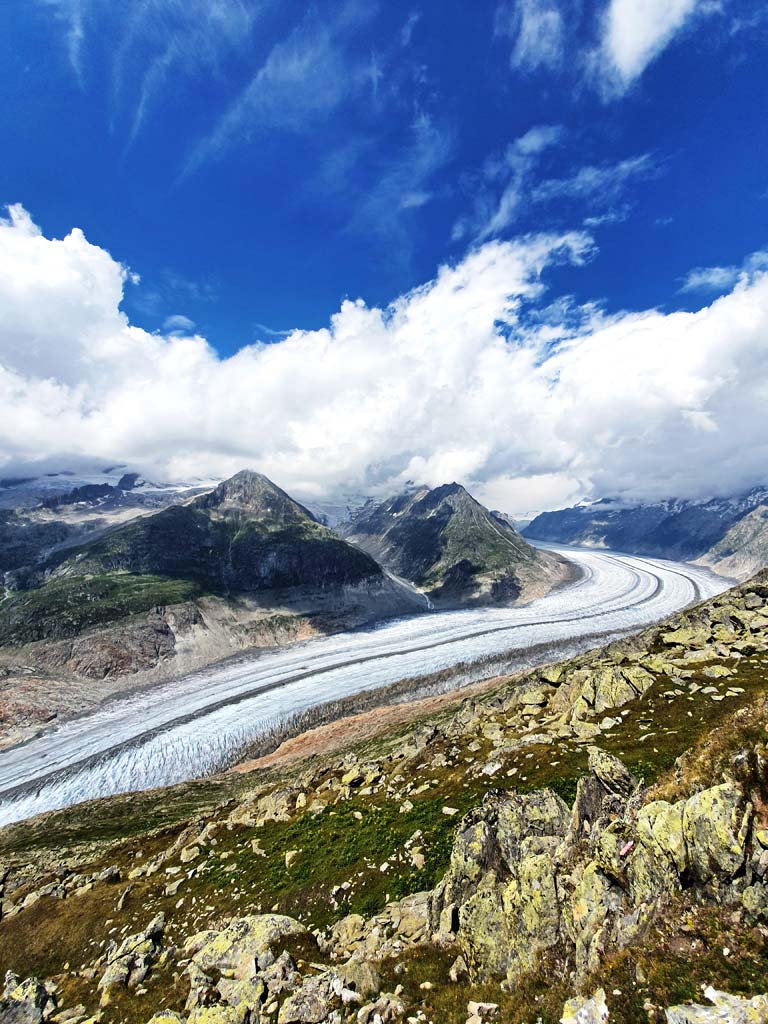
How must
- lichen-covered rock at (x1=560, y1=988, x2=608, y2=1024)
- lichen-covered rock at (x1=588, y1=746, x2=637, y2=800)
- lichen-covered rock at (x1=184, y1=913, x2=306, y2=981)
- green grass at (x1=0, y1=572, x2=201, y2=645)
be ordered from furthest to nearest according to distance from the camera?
green grass at (x1=0, y1=572, x2=201, y2=645), lichen-covered rock at (x1=184, y1=913, x2=306, y2=981), lichen-covered rock at (x1=588, y1=746, x2=637, y2=800), lichen-covered rock at (x1=560, y1=988, x2=608, y2=1024)

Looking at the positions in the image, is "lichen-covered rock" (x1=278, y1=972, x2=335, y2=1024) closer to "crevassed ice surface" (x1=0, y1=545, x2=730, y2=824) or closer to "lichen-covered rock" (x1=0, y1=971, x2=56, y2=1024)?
"lichen-covered rock" (x1=0, y1=971, x2=56, y2=1024)

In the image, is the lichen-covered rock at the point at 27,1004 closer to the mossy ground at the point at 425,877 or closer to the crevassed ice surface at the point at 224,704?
the mossy ground at the point at 425,877

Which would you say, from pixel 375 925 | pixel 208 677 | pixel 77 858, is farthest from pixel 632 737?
pixel 208 677

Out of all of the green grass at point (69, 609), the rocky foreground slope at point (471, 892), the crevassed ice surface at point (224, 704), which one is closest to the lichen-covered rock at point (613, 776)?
the rocky foreground slope at point (471, 892)

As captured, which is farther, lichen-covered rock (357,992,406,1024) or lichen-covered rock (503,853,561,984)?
lichen-covered rock (503,853,561,984)

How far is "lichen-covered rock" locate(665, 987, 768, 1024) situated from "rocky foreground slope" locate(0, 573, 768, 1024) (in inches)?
1.5

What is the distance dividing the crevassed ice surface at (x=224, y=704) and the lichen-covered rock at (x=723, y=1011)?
9989 cm

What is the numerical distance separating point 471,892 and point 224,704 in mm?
118176

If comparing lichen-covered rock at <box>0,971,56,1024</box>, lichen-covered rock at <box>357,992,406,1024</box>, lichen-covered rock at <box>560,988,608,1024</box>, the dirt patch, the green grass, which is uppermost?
the green grass

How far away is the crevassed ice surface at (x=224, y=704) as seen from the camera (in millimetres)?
88125

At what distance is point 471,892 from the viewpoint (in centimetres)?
1753

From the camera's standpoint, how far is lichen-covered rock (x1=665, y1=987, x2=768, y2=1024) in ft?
30.0

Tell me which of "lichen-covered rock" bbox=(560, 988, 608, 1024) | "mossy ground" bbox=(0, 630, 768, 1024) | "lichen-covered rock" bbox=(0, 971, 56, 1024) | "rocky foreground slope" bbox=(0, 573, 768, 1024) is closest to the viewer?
"lichen-covered rock" bbox=(560, 988, 608, 1024)

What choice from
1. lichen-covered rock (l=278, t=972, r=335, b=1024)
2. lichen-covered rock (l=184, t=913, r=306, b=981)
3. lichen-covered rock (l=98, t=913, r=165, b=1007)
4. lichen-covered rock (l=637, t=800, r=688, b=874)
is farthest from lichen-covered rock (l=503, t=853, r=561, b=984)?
lichen-covered rock (l=98, t=913, r=165, b=1007)
